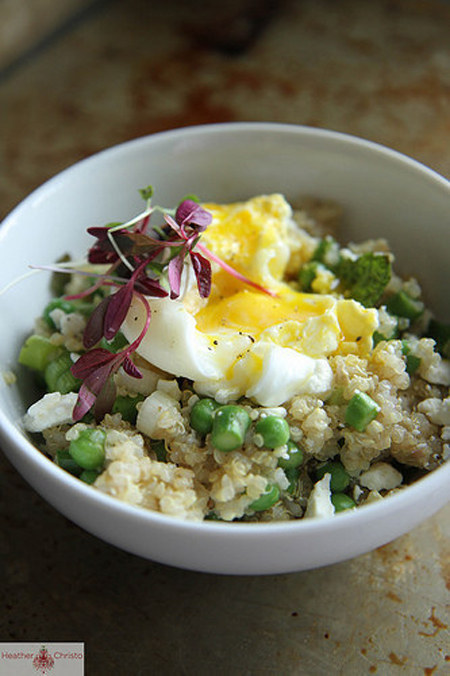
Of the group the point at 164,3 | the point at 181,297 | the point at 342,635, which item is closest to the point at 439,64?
the point at 164,3

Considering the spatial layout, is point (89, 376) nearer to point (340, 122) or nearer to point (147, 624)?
point (147, 624)

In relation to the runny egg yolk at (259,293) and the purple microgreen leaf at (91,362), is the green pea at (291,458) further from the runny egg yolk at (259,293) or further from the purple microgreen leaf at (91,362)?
the purple microgreen leaf at (91,362)

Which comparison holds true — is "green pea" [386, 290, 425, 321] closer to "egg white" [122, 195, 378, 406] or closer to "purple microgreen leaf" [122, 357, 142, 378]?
"egg white" [122, 195, 378, 406]

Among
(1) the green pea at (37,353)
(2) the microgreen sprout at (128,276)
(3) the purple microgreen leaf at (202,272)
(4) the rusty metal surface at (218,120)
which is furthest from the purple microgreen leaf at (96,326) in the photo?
(4) the rusty metal surface at (218,120)
